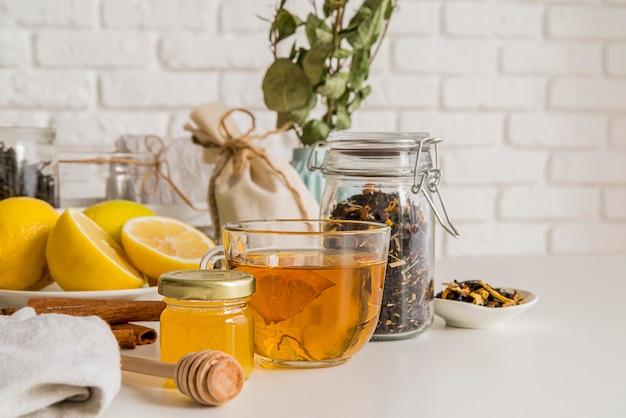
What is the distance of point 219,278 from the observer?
576 millimetres

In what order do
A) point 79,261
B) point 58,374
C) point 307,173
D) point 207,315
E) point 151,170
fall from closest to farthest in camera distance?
point 58,374
point 207,315
point 79,261
point 307,173
point 151,170

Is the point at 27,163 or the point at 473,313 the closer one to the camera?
the point at 473,313

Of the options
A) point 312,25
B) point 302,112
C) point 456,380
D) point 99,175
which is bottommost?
point 456,380

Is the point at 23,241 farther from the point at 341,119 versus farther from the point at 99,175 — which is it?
the point at 341,119

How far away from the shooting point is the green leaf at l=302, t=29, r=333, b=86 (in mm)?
1103

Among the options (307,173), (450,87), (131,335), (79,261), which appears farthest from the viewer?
(450,87)

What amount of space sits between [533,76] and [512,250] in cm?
45

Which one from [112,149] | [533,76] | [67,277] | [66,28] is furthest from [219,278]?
[533,76]

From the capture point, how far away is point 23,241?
2.82 feet

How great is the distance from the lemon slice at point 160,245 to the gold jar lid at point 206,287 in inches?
11.5

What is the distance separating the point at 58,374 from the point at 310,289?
20 centimetres

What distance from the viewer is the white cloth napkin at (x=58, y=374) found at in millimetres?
477

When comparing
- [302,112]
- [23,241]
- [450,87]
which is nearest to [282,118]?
[302,112]

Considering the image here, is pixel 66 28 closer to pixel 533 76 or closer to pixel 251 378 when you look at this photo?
pixel 533 76
